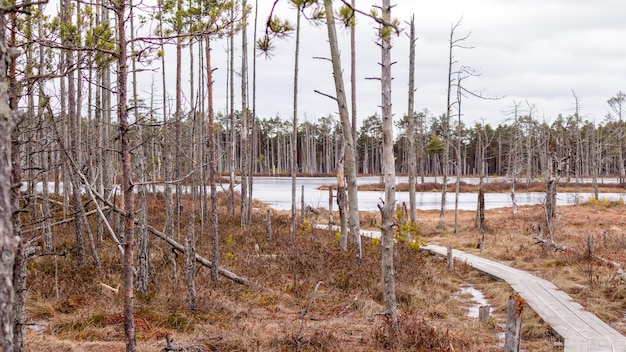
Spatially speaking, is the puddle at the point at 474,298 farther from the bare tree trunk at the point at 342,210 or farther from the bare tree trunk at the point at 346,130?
the bare tree trunk at the point at 342,210

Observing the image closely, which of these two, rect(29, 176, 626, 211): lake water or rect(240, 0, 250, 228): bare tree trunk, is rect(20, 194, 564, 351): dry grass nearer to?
rect(240, 0, 250, 228): bare tree trunk

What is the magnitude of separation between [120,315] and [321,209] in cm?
2212

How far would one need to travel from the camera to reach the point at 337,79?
12484 millimetres

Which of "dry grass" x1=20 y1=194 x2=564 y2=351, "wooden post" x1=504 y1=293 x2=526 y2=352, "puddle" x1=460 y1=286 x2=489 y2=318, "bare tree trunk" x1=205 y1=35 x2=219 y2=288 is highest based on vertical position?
"bare tree trunk" x1=205 y1=35 x2=219 y2=288

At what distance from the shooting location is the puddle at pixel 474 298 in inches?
421

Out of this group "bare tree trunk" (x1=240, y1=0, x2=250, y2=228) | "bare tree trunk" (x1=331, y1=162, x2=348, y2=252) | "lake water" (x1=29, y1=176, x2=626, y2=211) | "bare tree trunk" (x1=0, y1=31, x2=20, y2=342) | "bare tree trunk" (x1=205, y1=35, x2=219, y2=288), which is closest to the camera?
"bare tree trunk" (x1=0, y1=31, x2=20, y2=342)

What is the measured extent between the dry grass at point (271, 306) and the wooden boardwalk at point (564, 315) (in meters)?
0.37

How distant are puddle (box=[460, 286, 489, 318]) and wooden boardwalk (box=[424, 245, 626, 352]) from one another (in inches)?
32.5

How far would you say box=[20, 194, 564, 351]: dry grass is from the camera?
298 inches

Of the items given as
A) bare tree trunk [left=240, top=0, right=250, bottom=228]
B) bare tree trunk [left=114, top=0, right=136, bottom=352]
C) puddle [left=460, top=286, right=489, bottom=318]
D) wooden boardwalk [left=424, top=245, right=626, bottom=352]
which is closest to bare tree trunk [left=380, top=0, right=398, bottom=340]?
wooden boardwalk [left=424, top=245, right=626, bottom=352]

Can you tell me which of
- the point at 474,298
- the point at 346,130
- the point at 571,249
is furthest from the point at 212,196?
the point at 571,249

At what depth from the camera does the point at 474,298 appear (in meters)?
12.1

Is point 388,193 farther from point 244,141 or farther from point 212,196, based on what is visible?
point 244,141

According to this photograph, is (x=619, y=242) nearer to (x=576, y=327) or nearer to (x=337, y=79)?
(x=576, y=327)
